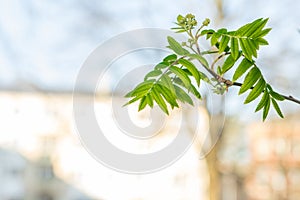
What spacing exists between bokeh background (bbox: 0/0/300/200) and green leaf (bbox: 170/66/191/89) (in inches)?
23.0

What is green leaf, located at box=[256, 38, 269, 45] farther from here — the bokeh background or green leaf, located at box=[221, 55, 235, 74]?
the bokeh background

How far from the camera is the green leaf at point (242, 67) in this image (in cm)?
20

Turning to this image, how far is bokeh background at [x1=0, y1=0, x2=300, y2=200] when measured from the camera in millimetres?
1652

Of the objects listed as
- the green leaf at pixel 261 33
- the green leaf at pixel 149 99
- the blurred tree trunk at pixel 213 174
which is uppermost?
the blurred tree trunk at pixel 213 174

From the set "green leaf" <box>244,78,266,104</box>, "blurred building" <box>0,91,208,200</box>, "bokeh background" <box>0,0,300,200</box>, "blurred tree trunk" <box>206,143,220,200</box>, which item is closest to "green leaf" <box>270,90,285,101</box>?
"green leaf" <box>244,78,266,104</box>

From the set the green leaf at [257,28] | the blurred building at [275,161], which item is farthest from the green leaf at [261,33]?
the blurred building at [275,161]

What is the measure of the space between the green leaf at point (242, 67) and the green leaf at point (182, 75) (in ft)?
0.09

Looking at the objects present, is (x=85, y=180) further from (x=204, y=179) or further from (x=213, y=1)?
(x=213, y=1)

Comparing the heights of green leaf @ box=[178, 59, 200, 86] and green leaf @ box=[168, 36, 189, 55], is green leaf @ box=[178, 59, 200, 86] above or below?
below

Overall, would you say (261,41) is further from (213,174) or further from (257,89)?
(213,174)

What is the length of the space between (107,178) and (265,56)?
8.30 ft

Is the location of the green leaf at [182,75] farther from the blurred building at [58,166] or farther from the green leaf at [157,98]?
the blurred building at [58,166]

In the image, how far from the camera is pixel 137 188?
3549 millimetres

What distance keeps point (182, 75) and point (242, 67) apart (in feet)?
0.11
